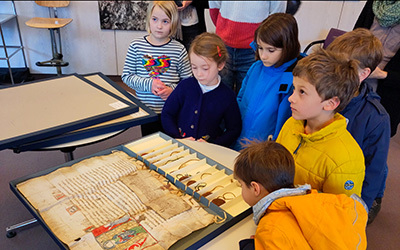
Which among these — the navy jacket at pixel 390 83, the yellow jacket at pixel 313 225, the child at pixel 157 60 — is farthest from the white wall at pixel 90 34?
the yellow jacket at pixel 313 225

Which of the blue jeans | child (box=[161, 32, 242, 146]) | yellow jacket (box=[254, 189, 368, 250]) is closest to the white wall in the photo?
the blue jeans

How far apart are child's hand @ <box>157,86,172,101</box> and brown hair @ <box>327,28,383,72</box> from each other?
1090 mm

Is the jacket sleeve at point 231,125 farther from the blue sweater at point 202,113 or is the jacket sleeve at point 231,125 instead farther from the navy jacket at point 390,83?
the navy jacket at point 390,83

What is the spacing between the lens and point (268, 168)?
3.70 ft

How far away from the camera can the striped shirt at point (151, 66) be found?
7.59 feet

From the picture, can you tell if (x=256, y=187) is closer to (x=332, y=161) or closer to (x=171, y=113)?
(x=332, y=161)

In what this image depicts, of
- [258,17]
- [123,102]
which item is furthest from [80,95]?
[258,17]

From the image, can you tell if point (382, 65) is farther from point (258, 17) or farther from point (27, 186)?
point (27, 186)

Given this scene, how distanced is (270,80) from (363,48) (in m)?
0.51

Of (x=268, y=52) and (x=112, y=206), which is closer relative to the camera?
(x=112, y=206)

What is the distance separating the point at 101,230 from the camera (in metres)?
1.21

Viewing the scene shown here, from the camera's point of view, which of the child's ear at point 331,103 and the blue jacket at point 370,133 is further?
the blue jacket at point 370,133

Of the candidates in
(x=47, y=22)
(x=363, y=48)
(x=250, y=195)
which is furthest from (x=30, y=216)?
(x=47, y=22)

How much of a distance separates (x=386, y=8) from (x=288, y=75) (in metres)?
1.21
